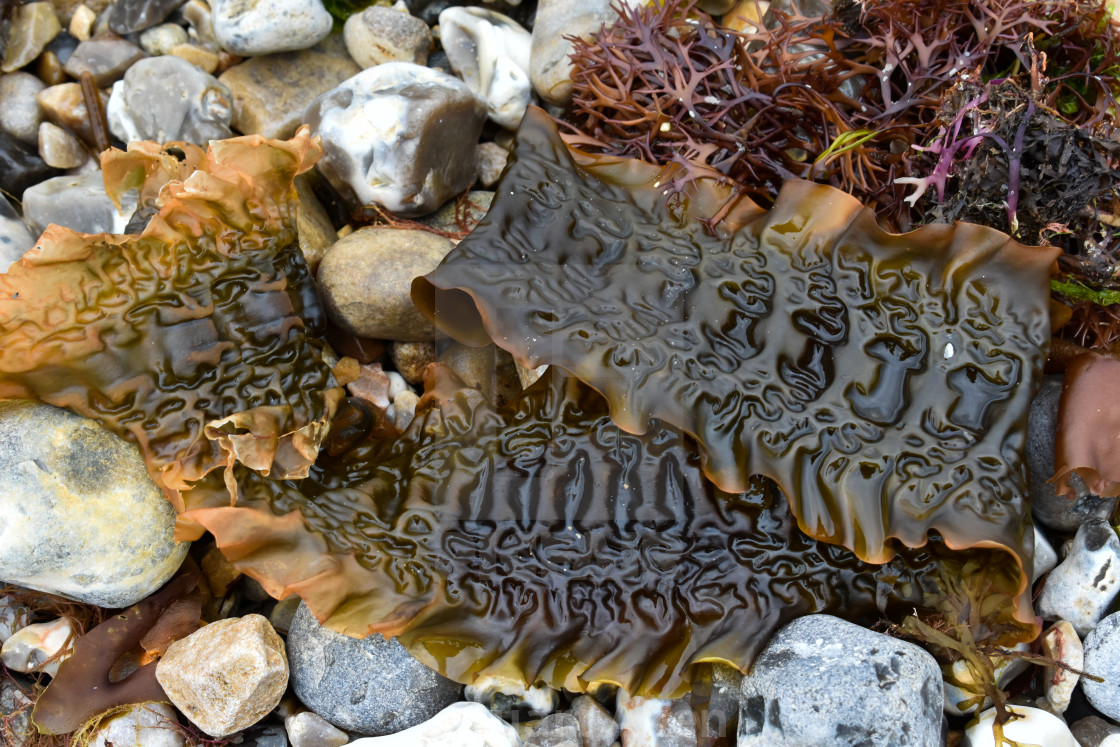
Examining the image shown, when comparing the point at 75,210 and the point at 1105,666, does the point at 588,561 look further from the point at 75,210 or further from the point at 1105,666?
the point at 75,210

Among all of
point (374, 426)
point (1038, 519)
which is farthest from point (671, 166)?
point (1038, 519)

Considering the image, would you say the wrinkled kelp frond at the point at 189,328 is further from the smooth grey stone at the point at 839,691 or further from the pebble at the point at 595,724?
the smooth grey stone at the point at 839,691

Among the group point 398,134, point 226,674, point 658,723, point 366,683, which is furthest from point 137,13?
point 658,723

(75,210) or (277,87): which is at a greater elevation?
(277,87)

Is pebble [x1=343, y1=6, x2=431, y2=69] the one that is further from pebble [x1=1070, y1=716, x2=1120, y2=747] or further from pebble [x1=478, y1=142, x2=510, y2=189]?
pebble [x1=1070, y1=716, x2=1120, y2=747]

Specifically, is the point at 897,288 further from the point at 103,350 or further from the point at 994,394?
the point at 103,350

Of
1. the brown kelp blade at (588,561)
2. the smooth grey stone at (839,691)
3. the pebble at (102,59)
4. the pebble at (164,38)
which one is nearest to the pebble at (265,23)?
the pebble at (164,38)

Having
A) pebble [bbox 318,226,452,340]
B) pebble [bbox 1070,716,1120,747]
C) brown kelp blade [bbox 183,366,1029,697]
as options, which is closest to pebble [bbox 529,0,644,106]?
pebble [bbox 318,226,452,340]
